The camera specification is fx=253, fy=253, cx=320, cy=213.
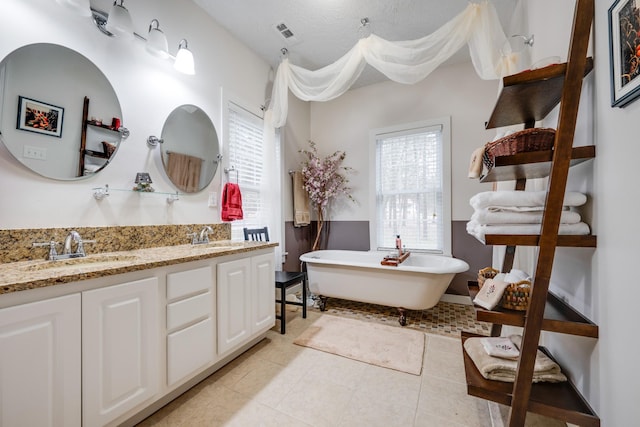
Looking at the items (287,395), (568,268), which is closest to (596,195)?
(568,268)

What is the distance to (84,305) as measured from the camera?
41.6 inches

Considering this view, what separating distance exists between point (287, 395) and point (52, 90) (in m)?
2.25

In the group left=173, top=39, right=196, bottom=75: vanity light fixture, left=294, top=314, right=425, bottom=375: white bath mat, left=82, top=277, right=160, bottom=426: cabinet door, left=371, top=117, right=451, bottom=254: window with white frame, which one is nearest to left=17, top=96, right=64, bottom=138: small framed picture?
left=173, top=39, right=196, bottom=75: vanity light fixture

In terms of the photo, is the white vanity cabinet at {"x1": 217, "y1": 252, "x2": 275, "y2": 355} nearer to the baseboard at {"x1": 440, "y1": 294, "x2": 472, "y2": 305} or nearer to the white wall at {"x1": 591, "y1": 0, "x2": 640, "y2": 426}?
the white wall at {"x1": 591, "y1": 0, "x2": 640, "y2": 426}

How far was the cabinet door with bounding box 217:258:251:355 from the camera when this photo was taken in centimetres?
171

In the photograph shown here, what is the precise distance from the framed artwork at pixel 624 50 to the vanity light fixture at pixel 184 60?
7.92ft

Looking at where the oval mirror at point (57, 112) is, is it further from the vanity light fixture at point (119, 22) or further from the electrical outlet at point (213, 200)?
the electrical outlet at point (213, 200)

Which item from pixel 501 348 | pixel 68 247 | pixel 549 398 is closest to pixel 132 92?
pixel 68 247

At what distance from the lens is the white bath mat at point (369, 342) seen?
1.93 metres

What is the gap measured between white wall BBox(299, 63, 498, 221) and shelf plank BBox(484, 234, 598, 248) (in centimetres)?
235

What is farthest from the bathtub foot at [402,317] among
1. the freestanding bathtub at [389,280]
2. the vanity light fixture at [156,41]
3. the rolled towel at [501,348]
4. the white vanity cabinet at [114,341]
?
the vanity light fixture at [156,41]

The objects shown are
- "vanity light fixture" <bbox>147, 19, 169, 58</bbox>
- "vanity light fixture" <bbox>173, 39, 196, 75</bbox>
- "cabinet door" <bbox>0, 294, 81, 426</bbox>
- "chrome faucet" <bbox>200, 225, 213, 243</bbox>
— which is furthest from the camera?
"chrome faucet" <bbox>200, 225, 213, 243</bbox>

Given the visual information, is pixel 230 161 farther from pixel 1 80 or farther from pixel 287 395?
pixel 287 395

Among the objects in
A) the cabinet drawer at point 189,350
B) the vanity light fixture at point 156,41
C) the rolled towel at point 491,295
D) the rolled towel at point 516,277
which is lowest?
the cabinet drawer at point 189,350
